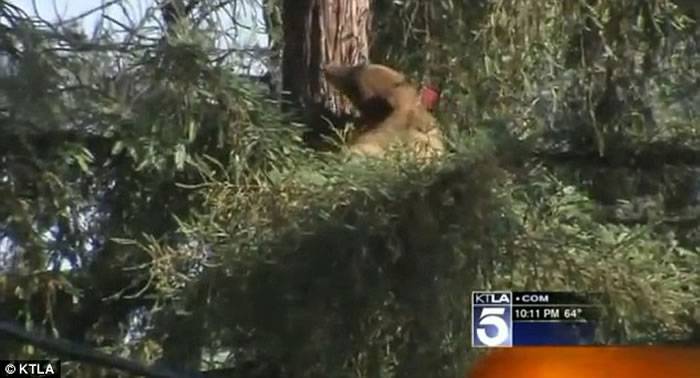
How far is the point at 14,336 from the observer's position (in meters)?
2.79

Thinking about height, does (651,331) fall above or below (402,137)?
below

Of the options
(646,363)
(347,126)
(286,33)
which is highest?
(286,33)

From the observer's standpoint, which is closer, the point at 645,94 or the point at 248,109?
the point at 248,109

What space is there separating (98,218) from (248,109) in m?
0.39

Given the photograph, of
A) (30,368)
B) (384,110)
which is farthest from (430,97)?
(30,368)

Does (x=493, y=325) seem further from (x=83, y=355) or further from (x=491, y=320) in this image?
(x=83, y=355)

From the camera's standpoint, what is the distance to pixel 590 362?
8.17 ft

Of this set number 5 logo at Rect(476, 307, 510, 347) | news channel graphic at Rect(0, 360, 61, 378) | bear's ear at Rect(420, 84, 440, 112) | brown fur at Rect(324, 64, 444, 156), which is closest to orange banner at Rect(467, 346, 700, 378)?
number 5 logo at Rect(476, 307, 510, 347)

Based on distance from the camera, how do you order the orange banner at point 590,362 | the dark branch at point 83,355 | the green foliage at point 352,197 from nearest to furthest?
the orange banner at point 590,362 → the dark branch at point 83,355 → the green foliage at point 352,197

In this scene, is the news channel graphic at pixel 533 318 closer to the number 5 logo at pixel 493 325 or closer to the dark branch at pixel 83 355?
the number 5 logo at pixel 493 325

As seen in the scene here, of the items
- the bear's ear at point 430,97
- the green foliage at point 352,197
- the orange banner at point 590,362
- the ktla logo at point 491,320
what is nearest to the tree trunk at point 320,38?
the green foliage at point 352,197

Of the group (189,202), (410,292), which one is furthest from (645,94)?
(189,202)

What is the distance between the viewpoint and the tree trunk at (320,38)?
3295 millimetres

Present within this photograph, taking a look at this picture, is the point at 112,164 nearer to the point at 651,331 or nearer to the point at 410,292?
the point at 410,292
